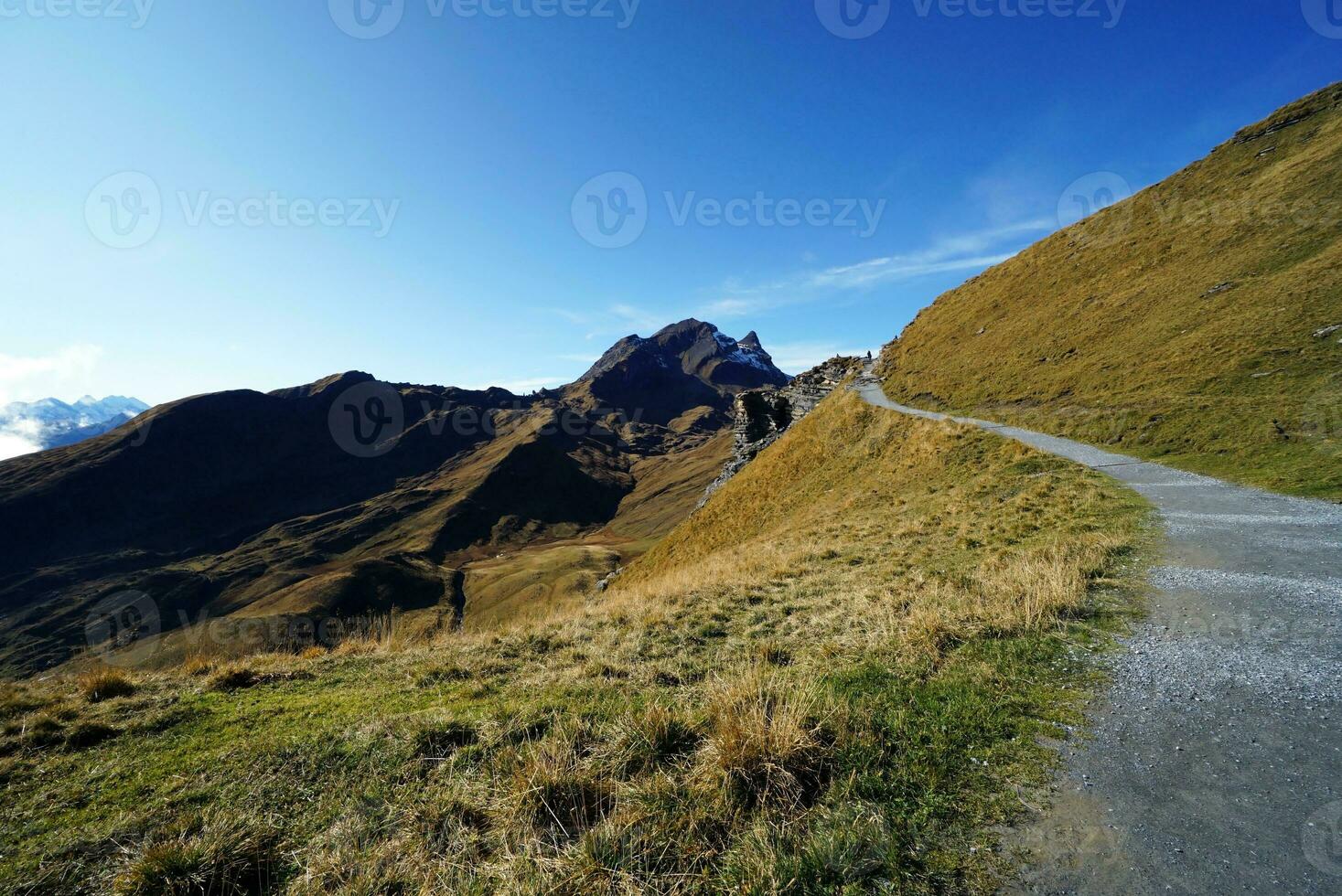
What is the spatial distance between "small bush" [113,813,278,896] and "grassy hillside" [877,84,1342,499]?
2316cm

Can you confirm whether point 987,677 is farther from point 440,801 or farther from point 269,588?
point 269,588

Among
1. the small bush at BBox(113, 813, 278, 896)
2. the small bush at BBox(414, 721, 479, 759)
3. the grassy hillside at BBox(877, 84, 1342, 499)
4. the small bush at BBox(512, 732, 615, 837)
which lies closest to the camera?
the small bush at BBox(113, 813, 278, 896)

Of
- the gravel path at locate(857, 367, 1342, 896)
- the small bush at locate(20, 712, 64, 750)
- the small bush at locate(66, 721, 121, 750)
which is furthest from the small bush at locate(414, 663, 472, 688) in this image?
the gravel path at locate(857, 367, 1342, 896)

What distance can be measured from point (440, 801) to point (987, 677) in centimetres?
629

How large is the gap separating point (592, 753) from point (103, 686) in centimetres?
878

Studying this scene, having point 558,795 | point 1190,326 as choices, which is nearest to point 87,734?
point 558,795

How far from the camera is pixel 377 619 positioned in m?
12.3

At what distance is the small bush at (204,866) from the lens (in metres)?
3.98

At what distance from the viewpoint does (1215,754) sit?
176 inches

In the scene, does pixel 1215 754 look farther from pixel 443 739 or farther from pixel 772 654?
pixel 443 739

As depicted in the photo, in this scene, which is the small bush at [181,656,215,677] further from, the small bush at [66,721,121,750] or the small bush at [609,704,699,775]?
the small bush at [609,704,699,775]

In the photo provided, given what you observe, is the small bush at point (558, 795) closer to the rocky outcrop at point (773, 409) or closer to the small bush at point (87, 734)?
the small bush at point (87, 734)

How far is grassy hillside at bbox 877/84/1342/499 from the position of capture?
2058 centimetres

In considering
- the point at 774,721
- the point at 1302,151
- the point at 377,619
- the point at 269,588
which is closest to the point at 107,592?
the point at 269,588
